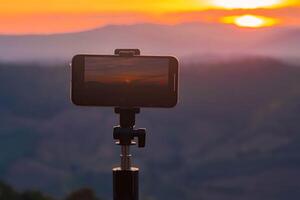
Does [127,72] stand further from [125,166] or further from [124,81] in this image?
[125,166]

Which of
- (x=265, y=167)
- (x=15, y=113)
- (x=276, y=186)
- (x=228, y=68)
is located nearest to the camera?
(x=276, y=186)

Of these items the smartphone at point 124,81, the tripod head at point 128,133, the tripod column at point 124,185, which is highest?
the smartphone at point 124,81

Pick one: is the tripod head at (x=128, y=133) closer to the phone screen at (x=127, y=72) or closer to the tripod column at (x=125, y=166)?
the tripod column at (x=125, y=166)

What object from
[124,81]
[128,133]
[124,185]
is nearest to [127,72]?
[124,81]

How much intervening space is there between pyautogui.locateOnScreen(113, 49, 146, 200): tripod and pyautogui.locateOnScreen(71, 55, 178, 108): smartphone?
74mm

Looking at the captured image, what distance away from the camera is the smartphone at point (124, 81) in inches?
62.3

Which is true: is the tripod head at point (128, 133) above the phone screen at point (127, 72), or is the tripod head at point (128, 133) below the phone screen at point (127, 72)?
below

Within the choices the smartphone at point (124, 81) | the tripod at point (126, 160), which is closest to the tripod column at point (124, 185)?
the tripod at point (126, 160)

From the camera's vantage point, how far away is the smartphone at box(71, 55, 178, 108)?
1582mm

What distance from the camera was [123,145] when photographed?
167 cm

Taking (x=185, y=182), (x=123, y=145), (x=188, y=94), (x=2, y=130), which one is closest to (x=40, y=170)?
(x=2, y=130)

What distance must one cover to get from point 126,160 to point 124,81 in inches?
7.5

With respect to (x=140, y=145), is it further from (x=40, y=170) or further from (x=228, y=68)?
(x=228, y=68)

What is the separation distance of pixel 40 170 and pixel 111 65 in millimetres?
6101
